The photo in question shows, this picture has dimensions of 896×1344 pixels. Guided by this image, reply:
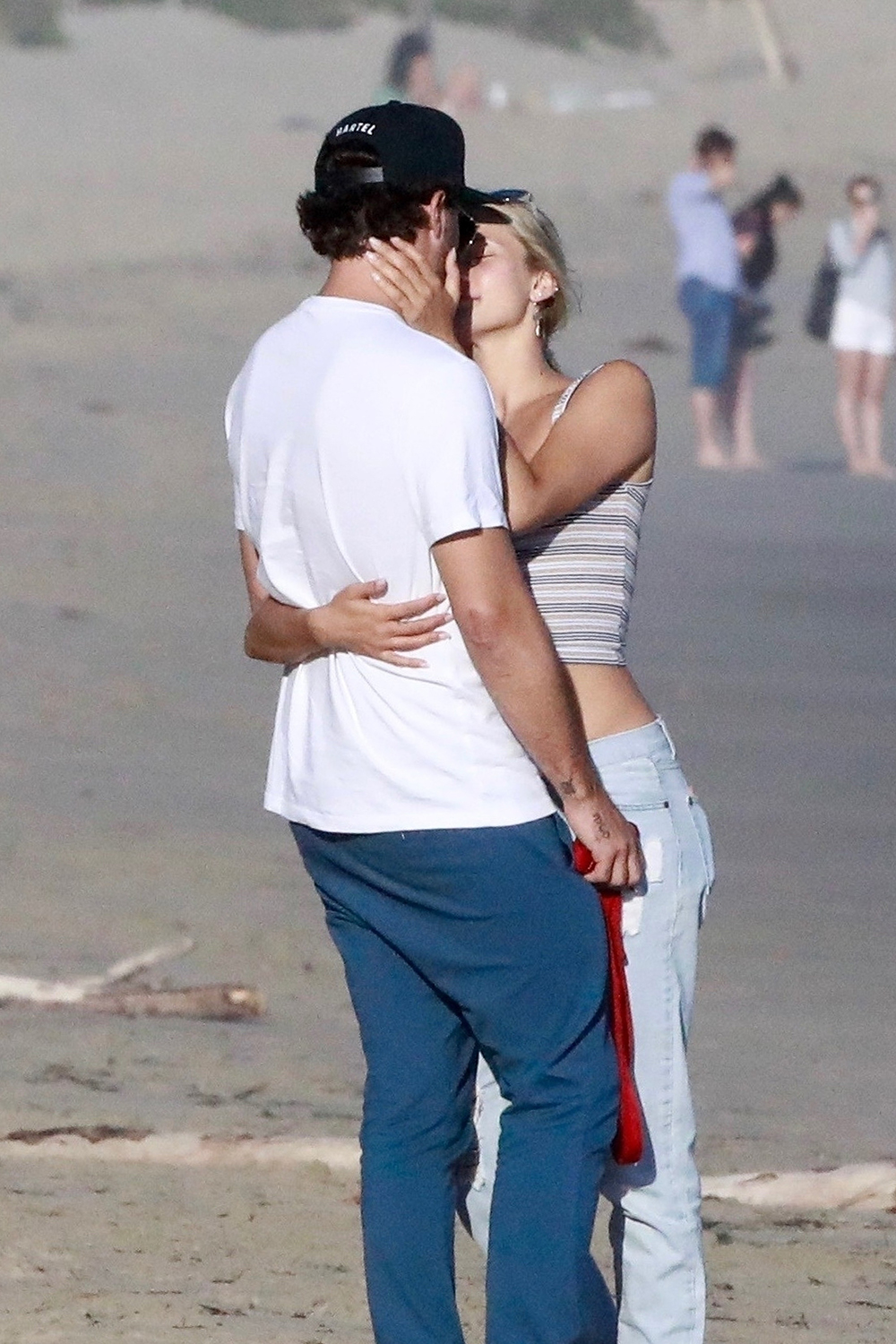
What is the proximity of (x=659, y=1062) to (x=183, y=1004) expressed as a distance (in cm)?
259

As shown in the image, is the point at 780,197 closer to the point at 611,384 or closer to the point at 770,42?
Result: the point at 611,384

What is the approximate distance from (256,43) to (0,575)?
2204 centimetres

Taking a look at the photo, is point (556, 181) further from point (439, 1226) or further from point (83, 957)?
point (439, 1226)

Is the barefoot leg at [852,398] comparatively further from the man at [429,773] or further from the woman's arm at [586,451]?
the man at [429,773]

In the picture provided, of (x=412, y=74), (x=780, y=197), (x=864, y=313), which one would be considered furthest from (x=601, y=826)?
(x=412, y=74)

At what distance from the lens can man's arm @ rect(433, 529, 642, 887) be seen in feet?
8.55

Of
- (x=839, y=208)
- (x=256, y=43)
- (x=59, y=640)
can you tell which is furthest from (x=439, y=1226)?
(x=256, y=43)

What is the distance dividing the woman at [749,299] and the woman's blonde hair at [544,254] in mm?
10738

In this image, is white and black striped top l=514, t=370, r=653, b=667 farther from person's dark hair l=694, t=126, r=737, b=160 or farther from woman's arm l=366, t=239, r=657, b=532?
person's dark hair l=694, t=126, r=737, b=160

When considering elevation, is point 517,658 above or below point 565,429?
below

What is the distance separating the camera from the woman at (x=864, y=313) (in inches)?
535

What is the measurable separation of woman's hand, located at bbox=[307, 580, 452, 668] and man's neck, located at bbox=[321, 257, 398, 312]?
31cm

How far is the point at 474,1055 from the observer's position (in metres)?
2.88

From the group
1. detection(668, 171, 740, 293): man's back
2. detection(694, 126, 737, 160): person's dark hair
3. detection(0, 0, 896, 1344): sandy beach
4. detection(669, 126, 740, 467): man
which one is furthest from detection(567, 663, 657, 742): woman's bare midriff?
detection(668, 171, 740, 293): man's back
